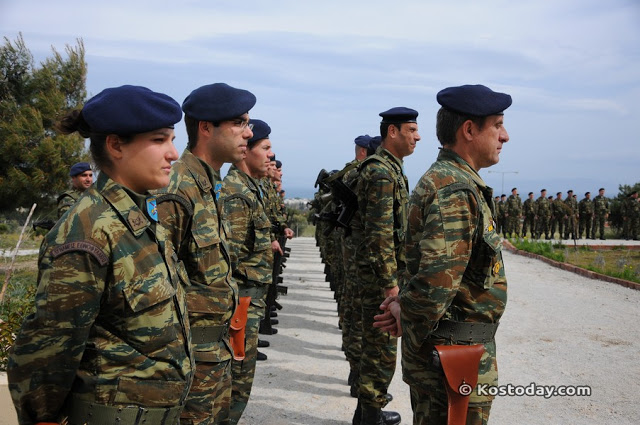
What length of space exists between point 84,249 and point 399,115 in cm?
390

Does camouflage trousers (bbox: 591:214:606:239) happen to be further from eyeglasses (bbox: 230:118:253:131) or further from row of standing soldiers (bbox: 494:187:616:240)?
eyeglasses (bbox: 230:118:253:131)

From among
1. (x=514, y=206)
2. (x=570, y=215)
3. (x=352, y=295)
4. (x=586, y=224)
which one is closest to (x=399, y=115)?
(x=352, y=295)

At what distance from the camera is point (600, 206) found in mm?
30047

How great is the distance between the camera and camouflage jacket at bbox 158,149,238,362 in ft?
10.2

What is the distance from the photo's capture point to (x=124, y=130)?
7.39ft

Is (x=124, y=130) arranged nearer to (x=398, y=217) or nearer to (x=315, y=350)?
(x=398, y=217)

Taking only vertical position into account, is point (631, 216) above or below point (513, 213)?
above

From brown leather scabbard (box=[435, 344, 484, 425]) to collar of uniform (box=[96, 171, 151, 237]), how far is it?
1523mm

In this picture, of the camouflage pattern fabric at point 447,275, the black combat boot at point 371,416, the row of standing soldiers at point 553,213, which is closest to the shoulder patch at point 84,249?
the camouflage pattern fabric at point 447,275

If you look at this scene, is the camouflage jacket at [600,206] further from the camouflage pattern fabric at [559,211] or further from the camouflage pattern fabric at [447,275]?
the camouflage pattern fabric at [447,275]

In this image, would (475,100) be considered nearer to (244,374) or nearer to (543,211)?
(244,374)

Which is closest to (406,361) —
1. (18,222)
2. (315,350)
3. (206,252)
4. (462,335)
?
(462,335)

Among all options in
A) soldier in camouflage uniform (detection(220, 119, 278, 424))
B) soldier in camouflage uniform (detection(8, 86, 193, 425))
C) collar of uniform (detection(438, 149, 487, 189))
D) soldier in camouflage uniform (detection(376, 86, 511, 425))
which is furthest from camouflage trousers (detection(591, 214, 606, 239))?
soldier in camouflage uniform (detection(8, 86, 193, 425))

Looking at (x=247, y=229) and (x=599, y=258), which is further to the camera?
(x=599, y=258)
